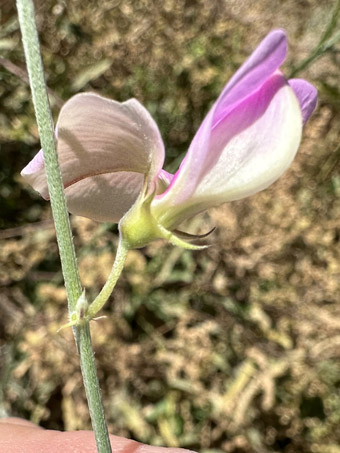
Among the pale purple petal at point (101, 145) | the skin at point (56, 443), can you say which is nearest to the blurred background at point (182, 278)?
the skin at point (56, 443)

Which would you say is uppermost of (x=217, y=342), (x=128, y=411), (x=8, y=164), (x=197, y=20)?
(x=197, y=20)

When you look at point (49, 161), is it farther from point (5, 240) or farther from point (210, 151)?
point (5, 240)

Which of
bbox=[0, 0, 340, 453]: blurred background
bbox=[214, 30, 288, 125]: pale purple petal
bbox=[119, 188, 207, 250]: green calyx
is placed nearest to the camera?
bbox=[214, 30, 288, 125]: pale purple petal

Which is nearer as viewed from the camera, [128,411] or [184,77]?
[128,411]

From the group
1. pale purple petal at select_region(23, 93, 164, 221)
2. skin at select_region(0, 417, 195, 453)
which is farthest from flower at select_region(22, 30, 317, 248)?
skin at select_region(0, 417, 195, 453)

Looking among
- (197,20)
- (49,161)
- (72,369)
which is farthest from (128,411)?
(49,161)

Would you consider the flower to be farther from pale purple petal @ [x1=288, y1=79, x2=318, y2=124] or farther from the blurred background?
the blurred background

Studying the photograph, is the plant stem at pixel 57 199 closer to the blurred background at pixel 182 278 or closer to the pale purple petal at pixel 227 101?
the pale purple petal at pixel 227 101
